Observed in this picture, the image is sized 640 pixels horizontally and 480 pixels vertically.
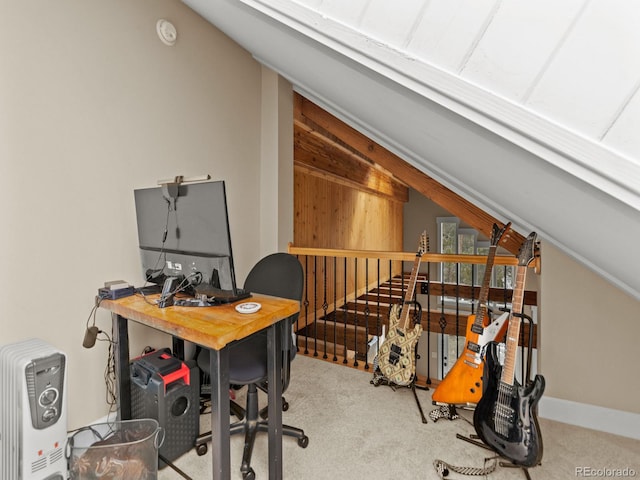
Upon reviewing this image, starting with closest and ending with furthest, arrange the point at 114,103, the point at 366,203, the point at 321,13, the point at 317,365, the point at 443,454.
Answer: the point at 321,13, the point at 443,454, the point at 114,103, the point at 317,365, the point at 366,203

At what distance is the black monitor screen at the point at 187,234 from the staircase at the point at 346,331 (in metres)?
1.73

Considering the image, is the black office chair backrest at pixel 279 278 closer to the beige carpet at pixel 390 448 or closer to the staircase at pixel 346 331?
the beige carpet at pixel 390 448

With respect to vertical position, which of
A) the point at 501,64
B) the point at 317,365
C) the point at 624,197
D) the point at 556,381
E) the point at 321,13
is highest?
the point at 321,13

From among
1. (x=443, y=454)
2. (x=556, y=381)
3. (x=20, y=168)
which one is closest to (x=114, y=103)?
(x=20, y=168)

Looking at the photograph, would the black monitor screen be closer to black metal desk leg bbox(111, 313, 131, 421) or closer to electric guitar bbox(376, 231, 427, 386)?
black metal desk leg bbox(111, 313, 131, 421)

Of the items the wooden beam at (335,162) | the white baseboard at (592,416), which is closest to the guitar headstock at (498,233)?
the white baseboard at (592,416)

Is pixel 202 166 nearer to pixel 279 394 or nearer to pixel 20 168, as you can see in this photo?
pixel 20 168

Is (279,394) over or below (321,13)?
below

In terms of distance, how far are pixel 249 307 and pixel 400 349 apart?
111 cm

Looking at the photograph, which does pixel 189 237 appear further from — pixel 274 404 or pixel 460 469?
pixel 460 469

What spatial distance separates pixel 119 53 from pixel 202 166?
82 centimetres

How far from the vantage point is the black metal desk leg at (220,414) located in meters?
1.13

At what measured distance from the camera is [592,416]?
182 cm

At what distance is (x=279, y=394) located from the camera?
4.57 feet
